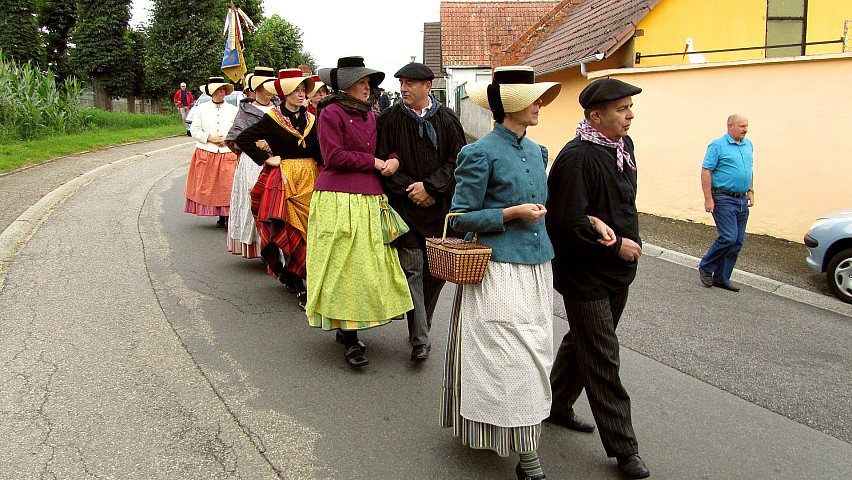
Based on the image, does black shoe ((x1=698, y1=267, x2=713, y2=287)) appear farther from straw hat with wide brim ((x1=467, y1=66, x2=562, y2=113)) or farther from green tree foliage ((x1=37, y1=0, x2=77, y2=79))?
green tree foliage ((x1=37, y1=0, x2=77, y2=79))

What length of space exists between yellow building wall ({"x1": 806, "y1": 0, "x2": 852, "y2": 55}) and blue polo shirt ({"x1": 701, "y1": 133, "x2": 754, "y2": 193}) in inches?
308

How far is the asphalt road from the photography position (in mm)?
3826

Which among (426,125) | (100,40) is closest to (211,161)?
(426,125)

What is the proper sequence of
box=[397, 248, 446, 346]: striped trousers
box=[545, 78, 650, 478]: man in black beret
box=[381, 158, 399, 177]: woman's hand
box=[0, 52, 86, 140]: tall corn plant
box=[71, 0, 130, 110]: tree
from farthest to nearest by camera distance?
box=[71, 0, 130, 110]: tree, box=[0, 52, 86, 140]: tall corn plant, box=[397, 248, 446, 346]: striped trousers, box=[381, 158, 399, 177]: woman's hand, box=[545, 78, 650, 478]: man in black beret

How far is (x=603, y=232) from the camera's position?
141 inches

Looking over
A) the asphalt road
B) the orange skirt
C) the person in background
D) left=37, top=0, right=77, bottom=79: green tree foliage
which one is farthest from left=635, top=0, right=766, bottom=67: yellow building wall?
left=37, top=0, right=77, bottom=79: green tree foliage

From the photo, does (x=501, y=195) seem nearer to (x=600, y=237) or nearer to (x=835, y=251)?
(x=600, y=237)

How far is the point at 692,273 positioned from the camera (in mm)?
8758

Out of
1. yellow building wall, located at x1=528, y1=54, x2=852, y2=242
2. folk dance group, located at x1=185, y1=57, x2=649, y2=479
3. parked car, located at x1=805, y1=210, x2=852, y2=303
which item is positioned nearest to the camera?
folk dance group, located at x1=185, y1=57, x2=649, y2=479

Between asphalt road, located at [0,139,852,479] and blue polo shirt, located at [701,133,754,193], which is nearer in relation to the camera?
asphalt road, located at [0,139,852,479]

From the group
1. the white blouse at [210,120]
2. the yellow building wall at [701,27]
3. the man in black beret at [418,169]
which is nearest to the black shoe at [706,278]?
the man in black beret at [418,169]

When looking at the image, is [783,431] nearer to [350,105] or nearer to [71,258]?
[350,105]

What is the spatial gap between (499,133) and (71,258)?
239 inches

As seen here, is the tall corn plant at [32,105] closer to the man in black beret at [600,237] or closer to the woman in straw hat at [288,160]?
the woman in straw hat at [288,160]
